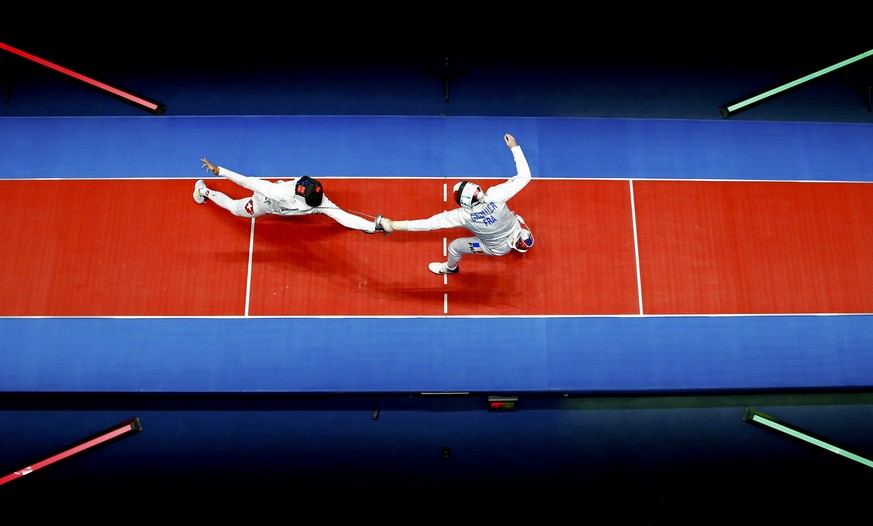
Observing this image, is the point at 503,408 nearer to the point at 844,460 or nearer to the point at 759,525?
the point at 759,525

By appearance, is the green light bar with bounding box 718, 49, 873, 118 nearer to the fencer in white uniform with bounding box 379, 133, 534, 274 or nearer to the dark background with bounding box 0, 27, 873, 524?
the dark background with bounding box 0, 27, 873, 524

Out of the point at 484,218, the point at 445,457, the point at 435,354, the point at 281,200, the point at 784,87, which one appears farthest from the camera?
the point at 435,354

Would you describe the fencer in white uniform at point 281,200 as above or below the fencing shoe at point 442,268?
above

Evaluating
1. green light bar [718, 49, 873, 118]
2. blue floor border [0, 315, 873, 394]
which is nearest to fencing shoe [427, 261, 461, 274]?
blue floor border [0, 315, 873, 394]

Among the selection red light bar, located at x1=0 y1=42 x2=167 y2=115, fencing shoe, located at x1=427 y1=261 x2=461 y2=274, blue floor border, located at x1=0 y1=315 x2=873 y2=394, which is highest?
red light bar, located at x1=0 y1=42 x2=167 y2=115

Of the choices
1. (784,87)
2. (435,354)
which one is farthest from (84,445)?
(784,87)

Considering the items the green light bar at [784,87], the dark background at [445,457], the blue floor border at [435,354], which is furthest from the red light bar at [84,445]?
the green light bar at [784,87]

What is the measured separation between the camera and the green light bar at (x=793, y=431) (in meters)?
6.69

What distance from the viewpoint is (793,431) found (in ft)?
23.4

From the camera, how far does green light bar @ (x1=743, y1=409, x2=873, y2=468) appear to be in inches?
263

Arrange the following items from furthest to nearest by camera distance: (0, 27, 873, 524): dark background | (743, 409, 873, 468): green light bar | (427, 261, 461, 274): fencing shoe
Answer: (427, 261, 461, 274): fencing shoe
(0, 27, 873, 524): dark background
(743, 409, 873, 468): green light bar

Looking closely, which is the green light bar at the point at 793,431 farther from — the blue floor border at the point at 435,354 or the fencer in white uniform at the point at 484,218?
the fencer in white uniform at the point at 484,218

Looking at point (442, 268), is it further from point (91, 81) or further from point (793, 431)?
point (91, 81)

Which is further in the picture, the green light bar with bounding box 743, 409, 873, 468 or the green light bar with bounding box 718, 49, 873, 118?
the green light bar with bounding box 718, 49, 873, 118
